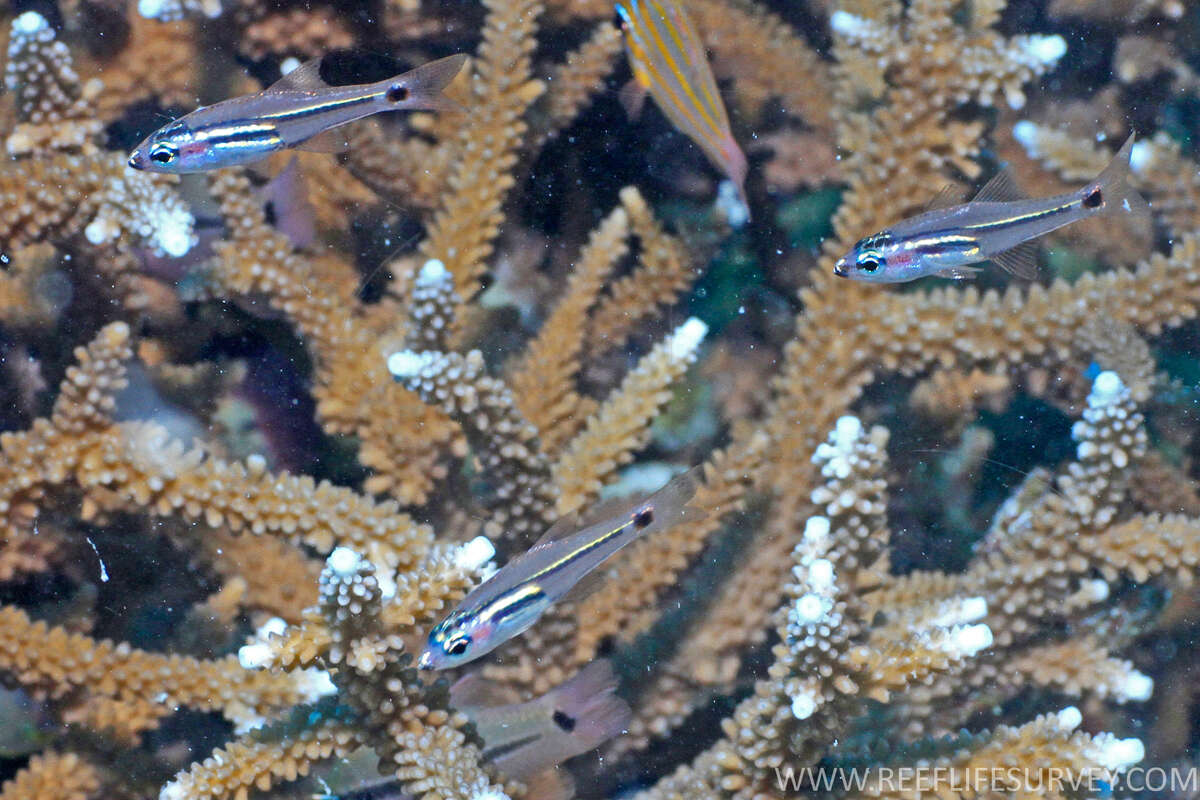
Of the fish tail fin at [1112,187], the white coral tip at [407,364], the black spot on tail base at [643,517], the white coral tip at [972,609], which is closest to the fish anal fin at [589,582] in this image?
the black spot on tail base at [643,517]

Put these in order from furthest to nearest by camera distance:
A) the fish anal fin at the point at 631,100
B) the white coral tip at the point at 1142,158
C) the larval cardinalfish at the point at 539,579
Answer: the white coral tip at the point at 1142,158, the fish anal fin at the point at 631,100, the larval cardinalfish at the point at 539,579

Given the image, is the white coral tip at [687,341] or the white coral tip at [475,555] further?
the white coral tip at [687,341]

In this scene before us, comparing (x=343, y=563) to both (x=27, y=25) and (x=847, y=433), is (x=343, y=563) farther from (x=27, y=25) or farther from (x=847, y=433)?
(x=27, y=25)

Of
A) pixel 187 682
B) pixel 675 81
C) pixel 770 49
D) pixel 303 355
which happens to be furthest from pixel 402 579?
pixel 770 49

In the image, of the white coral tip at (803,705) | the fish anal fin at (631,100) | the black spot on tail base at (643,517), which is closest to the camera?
the black spot on tail base at (643,517)

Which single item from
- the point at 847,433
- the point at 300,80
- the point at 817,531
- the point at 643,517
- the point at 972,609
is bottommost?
the point at 972,609

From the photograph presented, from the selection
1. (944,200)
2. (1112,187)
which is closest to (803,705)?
(944,200)

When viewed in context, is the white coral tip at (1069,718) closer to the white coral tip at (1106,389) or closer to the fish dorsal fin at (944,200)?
the white coral tip at (1106,389)
